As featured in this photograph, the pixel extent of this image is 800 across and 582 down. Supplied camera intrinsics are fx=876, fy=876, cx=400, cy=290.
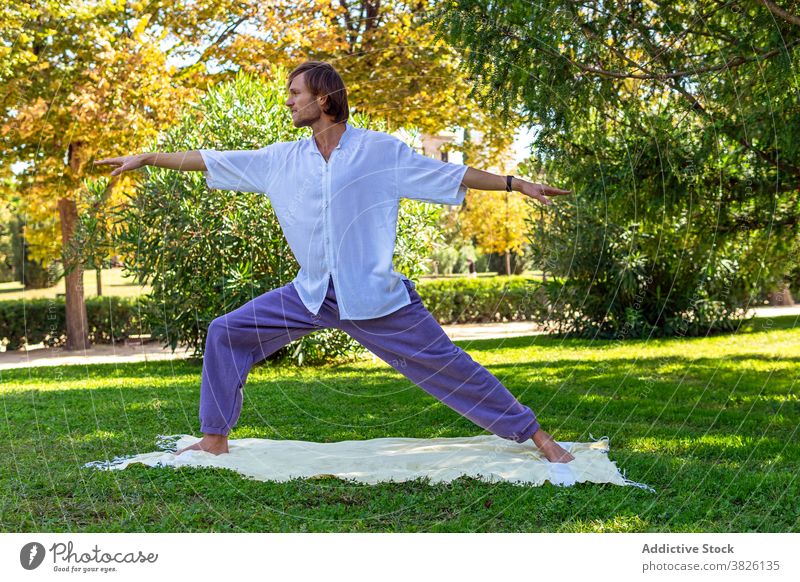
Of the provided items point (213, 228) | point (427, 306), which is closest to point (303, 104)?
point (213, 228)

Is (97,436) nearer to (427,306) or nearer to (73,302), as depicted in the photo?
(73,302)

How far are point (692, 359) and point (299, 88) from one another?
7773mm

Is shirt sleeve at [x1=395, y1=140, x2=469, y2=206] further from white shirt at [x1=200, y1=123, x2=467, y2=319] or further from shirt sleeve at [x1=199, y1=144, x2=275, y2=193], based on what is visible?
shirt sleeve at [x1=199, y1=144, x2=275, y2=193]

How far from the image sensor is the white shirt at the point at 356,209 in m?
5.04

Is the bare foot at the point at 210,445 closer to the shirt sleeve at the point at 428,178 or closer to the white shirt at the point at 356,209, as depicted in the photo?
the white shirt at the point at 356,209

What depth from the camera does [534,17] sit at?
6.33 meters

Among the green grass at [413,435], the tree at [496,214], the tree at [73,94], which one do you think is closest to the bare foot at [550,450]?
the green grass at [413,435]

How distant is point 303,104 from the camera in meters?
5.13

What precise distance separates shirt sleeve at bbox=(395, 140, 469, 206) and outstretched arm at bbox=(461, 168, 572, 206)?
0.14ft

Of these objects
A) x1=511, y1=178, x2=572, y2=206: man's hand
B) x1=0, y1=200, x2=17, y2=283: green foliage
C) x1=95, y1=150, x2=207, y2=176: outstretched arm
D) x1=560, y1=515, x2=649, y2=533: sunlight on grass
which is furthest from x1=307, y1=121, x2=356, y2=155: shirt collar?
x1=0, y1=200, x2=17, y2=283: green foliage

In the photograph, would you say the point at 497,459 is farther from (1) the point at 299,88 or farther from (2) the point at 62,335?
(2) the point at 62,335

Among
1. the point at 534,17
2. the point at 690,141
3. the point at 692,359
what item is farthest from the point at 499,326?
the point at 534,17
